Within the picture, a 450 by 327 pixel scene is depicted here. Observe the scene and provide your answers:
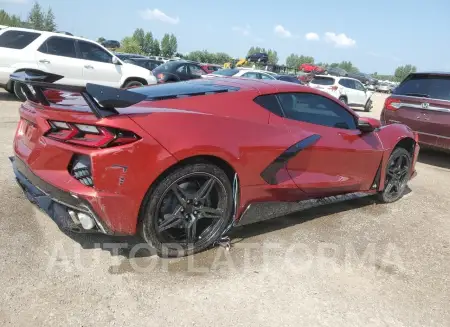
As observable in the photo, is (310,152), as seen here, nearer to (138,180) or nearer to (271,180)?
(271,180)

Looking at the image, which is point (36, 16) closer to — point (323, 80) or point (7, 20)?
point (7, 20)

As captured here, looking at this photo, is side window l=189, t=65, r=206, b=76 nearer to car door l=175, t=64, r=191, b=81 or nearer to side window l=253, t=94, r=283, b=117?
car door l=175, t=64, r=191, b=81

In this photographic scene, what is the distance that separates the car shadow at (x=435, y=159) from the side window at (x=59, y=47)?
8186mm

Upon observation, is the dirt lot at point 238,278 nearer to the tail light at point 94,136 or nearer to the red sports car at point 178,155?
the red sports car at point 178,155

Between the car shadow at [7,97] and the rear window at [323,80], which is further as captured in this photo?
the rear window at [323,80]

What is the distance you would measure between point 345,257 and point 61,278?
2.16 metres

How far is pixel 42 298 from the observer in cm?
242

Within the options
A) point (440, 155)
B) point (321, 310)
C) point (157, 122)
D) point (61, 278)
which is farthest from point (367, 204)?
point (440, 155)

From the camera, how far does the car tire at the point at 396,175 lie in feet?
15.6

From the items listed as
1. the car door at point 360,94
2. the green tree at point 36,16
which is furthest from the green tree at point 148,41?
the car door at point 360,94

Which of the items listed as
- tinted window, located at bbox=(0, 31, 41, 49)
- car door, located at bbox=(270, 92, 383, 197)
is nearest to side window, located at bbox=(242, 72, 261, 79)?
tinted window, located at bbox=(0, 31, 41, 49)

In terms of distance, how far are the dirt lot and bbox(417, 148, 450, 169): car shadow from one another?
4.03 m

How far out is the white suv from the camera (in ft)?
30.3

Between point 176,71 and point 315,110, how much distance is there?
420 inches
